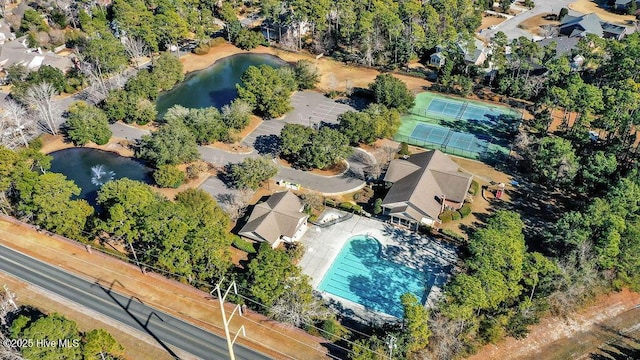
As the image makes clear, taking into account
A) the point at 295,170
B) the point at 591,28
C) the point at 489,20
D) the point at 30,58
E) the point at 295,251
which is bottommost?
the point at 295,170

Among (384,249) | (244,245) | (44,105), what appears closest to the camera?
(244,245)

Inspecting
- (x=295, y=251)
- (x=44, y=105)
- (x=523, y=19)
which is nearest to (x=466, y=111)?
(x=295, y=251)

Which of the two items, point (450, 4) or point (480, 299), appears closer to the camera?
point (480, 299)

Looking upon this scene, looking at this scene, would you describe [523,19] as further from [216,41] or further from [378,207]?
[378,207]

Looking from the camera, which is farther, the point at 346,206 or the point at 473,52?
the point at 473,52

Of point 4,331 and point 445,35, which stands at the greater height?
point 445,35

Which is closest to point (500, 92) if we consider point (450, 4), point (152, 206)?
point (450, 4)

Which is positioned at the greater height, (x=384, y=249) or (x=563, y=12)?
(x=563, y=12)

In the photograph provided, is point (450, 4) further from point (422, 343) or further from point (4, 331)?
point (4, 331)

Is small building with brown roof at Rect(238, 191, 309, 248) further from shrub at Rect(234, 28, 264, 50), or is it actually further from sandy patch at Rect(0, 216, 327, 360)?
shrub at Rect(234, 28, 264, 50)
